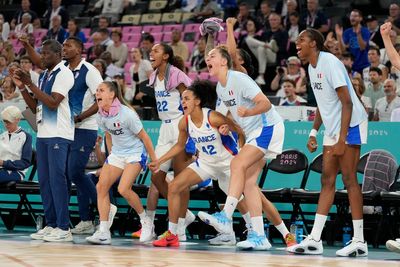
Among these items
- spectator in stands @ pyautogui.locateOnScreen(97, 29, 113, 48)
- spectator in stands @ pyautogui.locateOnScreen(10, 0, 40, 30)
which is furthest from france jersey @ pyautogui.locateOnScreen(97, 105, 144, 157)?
spectator in stands @ pyautogui.locateOnScreen(10, 0, 40, 30)

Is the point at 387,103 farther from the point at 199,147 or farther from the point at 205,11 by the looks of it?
the point at 205,11

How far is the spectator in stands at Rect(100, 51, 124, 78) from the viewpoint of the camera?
648 inches

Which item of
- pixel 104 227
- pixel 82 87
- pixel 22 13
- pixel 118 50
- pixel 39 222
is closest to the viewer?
pixel 104 227

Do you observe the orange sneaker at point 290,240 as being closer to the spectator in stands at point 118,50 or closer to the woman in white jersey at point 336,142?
the woman in white jersey at point 336,142

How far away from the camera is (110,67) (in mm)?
16562

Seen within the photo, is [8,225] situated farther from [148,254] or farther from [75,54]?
[148,254]

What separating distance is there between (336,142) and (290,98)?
4.34 m

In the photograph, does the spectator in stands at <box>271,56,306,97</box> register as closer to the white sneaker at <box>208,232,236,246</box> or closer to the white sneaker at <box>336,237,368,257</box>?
the white sneaker at <box>208,232,236,246</box>

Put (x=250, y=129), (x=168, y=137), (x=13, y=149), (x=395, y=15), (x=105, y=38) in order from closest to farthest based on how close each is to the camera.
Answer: (x=250, y=129) → (x=168, y=137) → (x=13, y=149) → (x=395, y=15) → (x=105, y=38)

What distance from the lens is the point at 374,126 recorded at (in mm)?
11484

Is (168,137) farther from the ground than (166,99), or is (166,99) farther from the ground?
(166,99)

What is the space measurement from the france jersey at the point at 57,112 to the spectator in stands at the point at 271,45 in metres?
6.21

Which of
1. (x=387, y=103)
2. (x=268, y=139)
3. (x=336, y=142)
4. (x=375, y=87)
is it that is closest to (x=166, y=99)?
(x=268, y=139)

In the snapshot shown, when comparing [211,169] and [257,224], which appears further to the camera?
[211,169]
